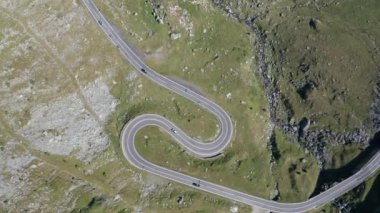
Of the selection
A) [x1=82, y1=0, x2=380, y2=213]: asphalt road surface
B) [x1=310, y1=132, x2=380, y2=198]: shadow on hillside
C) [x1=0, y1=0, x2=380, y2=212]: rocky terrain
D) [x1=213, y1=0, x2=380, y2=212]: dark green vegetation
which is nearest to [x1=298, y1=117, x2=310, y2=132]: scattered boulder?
[x1=213, y1=0, x2=380, y2=212]: dark green vegetation

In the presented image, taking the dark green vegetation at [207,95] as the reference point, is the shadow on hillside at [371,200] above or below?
below

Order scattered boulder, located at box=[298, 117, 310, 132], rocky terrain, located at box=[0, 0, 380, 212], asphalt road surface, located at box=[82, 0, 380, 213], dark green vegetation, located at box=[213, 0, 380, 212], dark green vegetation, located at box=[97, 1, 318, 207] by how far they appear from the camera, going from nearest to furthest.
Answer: rocky terrain, located at box=[0, 0, 380, 212]
asphalt road surface, located at box=[82, 0, 380, 213]
dark green vegetation, located at box=[97, 1, 318, 207]
dark green vegetation, located at box=[213, 0, 380, 212]
scattered boulder, located at box=[298, 117, 310, 132]

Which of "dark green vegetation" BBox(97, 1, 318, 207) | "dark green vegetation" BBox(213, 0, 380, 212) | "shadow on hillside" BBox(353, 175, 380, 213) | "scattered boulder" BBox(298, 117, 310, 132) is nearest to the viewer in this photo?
"dark green vegetation" BBox(97, 1, 318, 207)

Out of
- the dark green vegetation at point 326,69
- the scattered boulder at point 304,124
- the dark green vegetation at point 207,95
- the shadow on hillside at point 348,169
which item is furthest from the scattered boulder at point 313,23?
the shadow on hillside at point 348,169

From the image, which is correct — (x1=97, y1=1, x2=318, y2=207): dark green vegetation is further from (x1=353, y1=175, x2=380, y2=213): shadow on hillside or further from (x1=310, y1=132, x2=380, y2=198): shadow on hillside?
(x1=353, y1=175, x2=380, y2=213): shadow on hillside

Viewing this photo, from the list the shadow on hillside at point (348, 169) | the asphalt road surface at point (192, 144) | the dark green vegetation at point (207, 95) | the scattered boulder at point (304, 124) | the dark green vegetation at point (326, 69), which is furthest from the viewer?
the scattered boulder at point (304, 124)

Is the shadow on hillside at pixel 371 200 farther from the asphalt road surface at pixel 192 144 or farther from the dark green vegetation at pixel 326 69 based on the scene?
the asphalt road surface at pixel 192 144

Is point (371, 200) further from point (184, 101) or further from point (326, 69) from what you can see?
point (184, 101)
